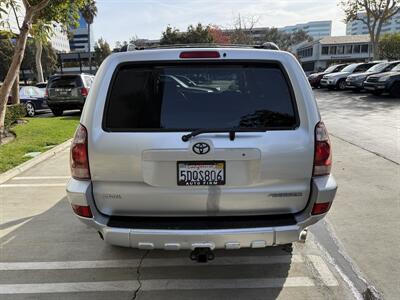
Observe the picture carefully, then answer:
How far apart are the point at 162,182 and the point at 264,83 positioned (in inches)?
43.1

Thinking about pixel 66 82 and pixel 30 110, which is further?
pixel 30 110

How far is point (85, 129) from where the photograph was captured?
3.10 meters

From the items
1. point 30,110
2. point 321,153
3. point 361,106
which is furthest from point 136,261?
point 361,106

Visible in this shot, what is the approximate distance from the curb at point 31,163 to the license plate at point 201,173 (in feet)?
15.7

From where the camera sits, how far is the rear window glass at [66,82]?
1588 centimetres

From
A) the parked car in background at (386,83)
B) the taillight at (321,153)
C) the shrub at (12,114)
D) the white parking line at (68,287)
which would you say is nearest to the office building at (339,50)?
the parked car in background at (386,83)

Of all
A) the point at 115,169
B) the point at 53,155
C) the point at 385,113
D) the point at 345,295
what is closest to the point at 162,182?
the point at 115,169

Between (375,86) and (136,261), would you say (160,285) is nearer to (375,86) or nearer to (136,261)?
(136,261)

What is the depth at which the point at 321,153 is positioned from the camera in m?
3.10

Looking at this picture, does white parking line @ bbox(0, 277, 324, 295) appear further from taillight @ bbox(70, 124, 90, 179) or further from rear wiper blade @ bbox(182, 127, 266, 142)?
rear wiper blade @ bbox(182, 127, 266, 142)

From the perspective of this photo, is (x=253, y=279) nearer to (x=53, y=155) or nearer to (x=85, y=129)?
(x=85, y=129)

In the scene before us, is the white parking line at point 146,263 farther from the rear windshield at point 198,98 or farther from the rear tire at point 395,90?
the rear tire at point 395,90

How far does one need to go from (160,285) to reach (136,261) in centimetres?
52

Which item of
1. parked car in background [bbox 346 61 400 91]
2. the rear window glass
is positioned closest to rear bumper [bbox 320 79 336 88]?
parked car in background [bbox 346 61 400 91]
